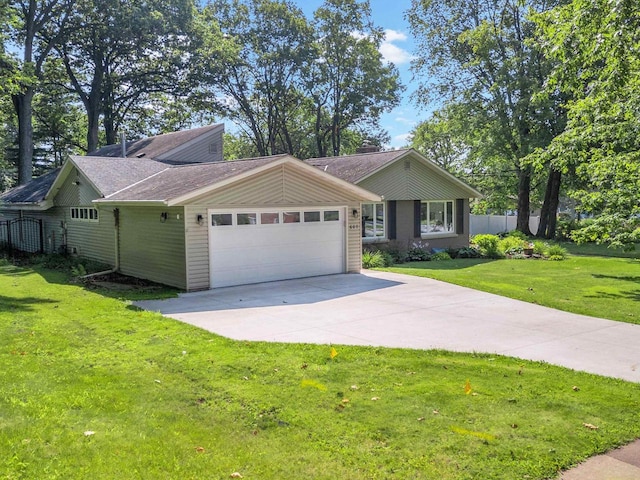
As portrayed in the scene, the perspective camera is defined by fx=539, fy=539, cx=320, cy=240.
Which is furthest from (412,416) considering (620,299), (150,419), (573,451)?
(620,299)

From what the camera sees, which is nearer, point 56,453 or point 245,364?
point 56,453

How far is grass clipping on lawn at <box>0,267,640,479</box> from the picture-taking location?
4090mm

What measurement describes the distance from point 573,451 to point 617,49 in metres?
6.49

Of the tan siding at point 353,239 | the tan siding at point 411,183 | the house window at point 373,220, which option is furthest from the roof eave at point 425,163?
the tan siding at point 353,239

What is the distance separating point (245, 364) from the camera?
21.7 feet

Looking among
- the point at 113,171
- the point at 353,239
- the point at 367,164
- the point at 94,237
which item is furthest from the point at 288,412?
the point at 367,164

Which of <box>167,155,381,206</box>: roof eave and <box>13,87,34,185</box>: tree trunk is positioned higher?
<box>13,87,34,185</box>: tree trunk

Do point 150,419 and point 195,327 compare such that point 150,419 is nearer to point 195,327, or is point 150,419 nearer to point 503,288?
point 195,327

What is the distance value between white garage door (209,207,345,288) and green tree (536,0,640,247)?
6128mm

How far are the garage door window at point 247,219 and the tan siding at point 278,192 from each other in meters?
0.28

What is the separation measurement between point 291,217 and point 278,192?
82cm

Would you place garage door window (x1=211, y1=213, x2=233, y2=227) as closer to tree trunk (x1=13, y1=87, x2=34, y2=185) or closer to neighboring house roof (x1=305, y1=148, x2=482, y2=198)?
neighboring house roof (x1=305, y1=148, x2=482, y2=198)

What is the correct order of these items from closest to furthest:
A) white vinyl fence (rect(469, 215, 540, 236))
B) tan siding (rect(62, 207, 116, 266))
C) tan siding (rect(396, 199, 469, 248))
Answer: tan siding (rect(62, 207, 116, 266)), tan siding (rect(396, 199, 469, 248)), white vinyl fence (rect(469, 215, 540, 236))

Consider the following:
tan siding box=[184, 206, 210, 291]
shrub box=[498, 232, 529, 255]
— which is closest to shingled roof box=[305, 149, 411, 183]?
shrub box=[498, 232, 529, 255]
